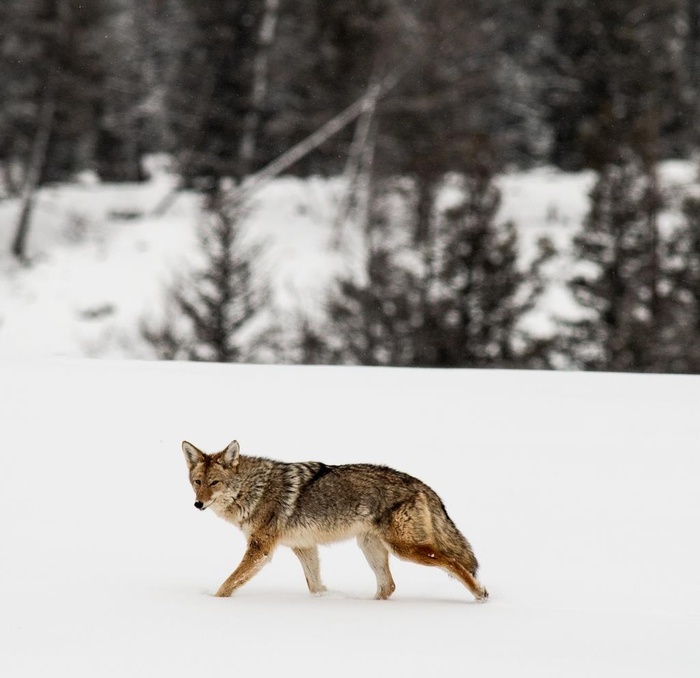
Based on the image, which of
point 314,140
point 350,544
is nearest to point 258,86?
point 314,140

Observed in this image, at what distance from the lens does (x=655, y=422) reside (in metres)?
10.0

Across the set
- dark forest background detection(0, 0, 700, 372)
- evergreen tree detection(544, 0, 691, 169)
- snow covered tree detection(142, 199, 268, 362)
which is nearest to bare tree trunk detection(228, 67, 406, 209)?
dark forest background detection(0, 0, 700, 372)

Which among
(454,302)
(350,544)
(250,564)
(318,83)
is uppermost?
(318,83)

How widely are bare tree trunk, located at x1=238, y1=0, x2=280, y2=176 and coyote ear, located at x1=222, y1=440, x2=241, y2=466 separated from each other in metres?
35.5

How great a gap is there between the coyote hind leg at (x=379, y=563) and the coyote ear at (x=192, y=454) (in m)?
1.14

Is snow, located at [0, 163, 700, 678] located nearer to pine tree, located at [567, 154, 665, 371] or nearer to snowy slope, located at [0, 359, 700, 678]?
snowy slope, located at [0, 359, 700, 678]

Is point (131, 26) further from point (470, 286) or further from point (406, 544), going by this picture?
point (406, 544)

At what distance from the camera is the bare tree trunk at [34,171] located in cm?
→ 3697

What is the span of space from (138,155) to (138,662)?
139 ft

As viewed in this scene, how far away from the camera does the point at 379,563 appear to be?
648cm

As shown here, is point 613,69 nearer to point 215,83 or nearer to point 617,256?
point 617,256

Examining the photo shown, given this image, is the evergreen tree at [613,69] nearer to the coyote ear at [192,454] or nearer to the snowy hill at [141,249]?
the snowy hill at [141,249]

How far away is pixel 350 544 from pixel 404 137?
32.3 metres

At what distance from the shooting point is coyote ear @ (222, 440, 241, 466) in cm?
654
